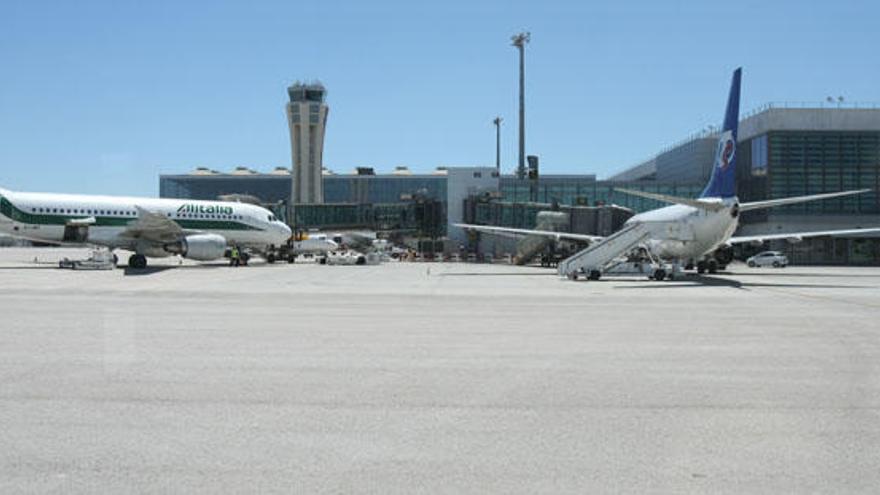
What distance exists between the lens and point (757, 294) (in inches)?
1005

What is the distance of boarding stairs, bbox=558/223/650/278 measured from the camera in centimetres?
3469

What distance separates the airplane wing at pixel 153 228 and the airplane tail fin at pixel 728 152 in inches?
990

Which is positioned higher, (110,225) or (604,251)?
(110,225)

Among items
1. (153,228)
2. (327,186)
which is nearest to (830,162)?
(153,228)

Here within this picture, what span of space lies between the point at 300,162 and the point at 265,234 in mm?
83466

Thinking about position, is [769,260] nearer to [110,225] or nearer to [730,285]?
[730,285]

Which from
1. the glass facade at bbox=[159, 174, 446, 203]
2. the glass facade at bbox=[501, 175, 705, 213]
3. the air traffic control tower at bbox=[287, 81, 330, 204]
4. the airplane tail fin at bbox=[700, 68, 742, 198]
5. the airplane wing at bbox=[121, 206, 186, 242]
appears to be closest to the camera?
the airplane tail fin at bbox=[700, 68, 742, 198]

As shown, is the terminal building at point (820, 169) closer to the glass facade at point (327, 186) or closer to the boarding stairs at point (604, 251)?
the boarding stairs at point (604, 251)

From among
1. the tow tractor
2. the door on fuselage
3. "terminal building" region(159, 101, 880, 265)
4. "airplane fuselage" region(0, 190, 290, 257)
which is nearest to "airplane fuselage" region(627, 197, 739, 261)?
"terminal building" region(159, 101, 880, 265)

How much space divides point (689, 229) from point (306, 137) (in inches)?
4014

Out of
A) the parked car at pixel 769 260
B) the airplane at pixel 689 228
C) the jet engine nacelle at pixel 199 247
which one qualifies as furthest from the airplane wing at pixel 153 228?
the parked car at pixel 769 260

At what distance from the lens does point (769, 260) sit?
57281mm

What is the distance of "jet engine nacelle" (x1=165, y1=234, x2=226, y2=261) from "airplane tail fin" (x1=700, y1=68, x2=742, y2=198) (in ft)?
78.1

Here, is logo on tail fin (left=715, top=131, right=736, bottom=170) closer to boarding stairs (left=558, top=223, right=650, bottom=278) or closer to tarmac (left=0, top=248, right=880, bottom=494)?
boarding stairs (left=558, top=223, right=650, bottom=278)
